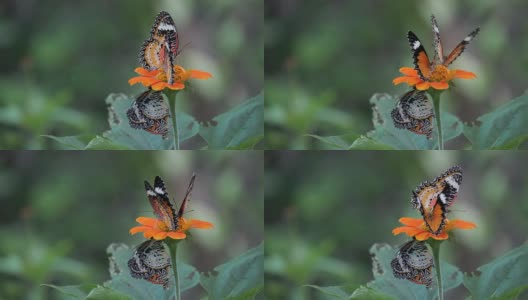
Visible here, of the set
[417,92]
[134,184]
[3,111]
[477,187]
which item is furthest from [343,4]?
→ [3,111]

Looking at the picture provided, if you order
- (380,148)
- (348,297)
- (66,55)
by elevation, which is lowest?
(348,297)

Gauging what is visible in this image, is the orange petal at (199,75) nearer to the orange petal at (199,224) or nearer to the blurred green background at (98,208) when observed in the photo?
the blurred green background at (98,208)

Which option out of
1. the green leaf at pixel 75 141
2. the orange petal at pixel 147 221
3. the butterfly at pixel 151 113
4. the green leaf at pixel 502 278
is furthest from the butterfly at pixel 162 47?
the green leaf at pixel 502 278

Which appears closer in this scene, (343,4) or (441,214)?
(441,214)

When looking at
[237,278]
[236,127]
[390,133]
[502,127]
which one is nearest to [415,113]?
[390,133]

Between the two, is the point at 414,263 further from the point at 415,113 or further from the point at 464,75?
the point at 464,75

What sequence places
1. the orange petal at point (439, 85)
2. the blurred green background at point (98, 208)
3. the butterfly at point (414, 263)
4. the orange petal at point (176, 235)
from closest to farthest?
the orange petal at point (176, 235) < the orange petal at point (439, 85) < the butterfly at point (414, 263) < the blurred green background at point (98, 208)

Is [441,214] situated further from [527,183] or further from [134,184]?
[134,184]

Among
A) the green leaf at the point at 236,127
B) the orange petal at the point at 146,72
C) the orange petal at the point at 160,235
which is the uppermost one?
the orange petal at the point at 146,72
